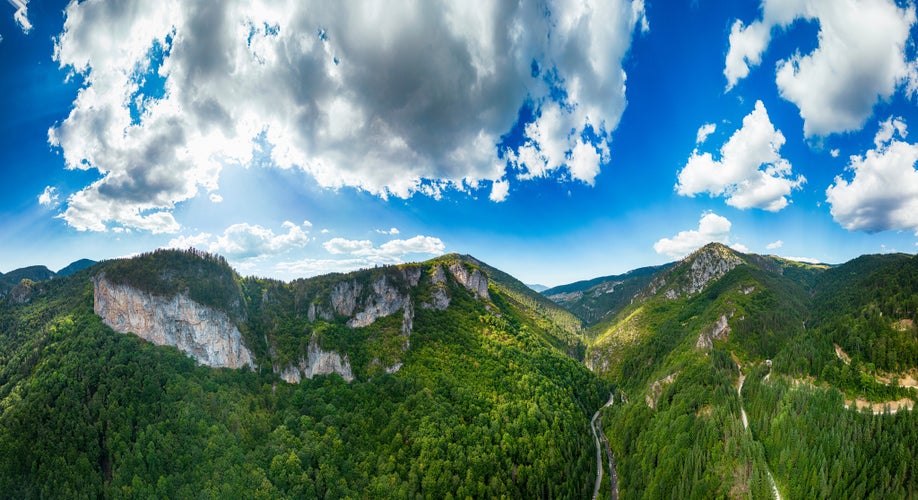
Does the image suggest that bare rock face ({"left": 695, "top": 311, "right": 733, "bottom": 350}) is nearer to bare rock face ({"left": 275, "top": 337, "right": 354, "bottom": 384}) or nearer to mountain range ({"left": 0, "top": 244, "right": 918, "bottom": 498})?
mountain range ({"left": 0, "top": 244, "right": 918, "bottom": 498})

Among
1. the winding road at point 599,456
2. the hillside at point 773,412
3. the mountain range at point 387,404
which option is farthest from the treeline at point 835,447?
the winding road at point 599,456

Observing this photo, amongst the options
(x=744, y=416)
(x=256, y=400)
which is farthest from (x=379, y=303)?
(x=744, y=416)

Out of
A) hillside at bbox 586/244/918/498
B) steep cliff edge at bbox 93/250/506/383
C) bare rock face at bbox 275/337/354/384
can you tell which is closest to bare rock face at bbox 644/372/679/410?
hillside at bbox 586/244/918/498

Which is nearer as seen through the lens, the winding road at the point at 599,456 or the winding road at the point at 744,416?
the winding road at the point at 744,416

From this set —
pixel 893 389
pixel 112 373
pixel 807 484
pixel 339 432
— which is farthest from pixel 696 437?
pixel 112 373

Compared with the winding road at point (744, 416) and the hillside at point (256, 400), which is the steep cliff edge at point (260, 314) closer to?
the hillside at point (256, 400)
